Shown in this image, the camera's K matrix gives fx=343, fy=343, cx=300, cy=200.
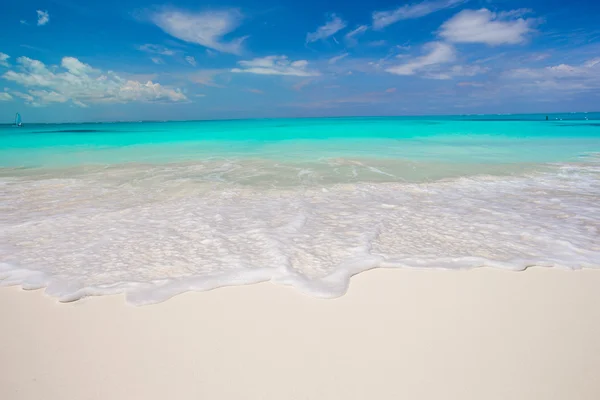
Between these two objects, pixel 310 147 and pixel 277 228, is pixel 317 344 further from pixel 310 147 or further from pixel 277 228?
pixel 310 147

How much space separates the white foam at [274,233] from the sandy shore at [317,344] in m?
0.34

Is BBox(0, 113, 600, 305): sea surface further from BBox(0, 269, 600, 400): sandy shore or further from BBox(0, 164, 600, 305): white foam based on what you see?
BBox(0, 269, 600, 400): sandy shore

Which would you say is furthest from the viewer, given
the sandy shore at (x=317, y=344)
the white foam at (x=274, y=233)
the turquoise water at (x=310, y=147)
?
the turquoise water at (x=310, y=147)

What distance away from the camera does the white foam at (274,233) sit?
3.60 metres

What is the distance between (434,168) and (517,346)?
9.26m

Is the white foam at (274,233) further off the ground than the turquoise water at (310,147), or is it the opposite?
the turquoise water at (310,147)

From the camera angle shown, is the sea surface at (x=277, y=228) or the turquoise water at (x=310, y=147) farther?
the turquoise water at (x=310, y=147)

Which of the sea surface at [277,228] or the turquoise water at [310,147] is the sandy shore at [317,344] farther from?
the turquoise water at [310,147]

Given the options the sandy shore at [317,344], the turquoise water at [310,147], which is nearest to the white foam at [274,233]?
the sandy shore at [317,344]

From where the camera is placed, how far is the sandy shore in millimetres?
2121

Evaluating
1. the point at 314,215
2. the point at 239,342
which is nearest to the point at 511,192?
the point at 314,215

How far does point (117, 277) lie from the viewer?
11.6 feet

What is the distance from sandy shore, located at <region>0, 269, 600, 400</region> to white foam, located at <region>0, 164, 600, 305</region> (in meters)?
0.34

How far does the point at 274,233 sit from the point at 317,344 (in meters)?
2.47
